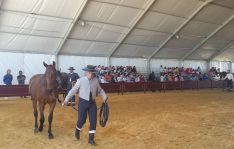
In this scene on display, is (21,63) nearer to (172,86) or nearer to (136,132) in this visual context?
(172,86)

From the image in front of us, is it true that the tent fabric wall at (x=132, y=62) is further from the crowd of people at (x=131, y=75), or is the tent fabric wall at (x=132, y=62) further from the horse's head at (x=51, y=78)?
the horse's head at (x=51, y=78)

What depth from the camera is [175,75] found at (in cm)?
2770

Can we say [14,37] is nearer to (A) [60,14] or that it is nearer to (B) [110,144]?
(A) [60,14]

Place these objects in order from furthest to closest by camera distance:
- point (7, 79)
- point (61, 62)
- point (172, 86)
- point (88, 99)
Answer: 1. point (172, 86)
2. point (61, 62)
3. point (7, 79)
4. point (88, 99)

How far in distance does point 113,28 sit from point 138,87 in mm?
5009

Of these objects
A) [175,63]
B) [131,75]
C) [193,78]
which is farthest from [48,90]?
[175,63]

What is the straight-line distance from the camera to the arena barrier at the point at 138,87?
1827cm

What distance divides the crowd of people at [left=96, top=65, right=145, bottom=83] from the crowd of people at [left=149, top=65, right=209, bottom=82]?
197cm

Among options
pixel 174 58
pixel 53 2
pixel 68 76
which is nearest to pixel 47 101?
pixel 68 76

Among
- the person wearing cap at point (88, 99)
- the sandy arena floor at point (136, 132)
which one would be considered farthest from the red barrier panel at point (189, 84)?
the person wearing cap at point (88, 99)

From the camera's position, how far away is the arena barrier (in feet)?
59.9

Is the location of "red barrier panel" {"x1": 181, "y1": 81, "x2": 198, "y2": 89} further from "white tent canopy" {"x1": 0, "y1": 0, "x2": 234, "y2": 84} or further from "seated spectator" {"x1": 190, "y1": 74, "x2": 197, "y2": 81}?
"white tent canopy" {"x1": 0, "y1": 0, "x2": 234, "y2": 84}

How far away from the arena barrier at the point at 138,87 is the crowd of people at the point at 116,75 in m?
0.92

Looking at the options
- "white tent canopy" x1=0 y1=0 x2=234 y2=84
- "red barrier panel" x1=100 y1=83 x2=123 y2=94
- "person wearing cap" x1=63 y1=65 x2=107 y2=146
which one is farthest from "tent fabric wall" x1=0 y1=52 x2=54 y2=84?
"person wearing cap" x1=63 y1=65 x2=107 y2=146
